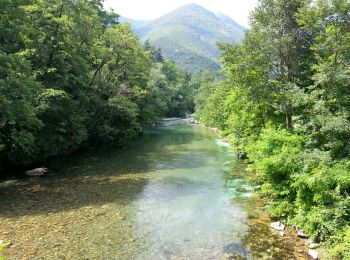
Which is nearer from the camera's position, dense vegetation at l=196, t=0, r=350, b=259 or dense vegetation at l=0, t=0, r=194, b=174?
dense vegetation at l=196, t=0, r=350, b=259

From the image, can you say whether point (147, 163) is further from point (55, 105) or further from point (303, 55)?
point (303, 55)

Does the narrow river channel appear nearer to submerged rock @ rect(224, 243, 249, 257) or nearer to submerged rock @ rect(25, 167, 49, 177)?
submerged rock @ rect(224, 243, 249, 257)

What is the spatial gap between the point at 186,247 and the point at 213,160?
60.0ft

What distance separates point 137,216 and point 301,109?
34.9 feet

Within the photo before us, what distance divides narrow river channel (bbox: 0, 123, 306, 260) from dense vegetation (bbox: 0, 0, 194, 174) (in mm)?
3397

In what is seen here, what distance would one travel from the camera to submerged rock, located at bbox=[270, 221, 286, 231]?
1403cm

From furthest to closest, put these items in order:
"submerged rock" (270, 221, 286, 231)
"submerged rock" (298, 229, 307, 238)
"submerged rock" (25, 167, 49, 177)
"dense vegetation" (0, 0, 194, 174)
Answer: "submerged rock" (25, 167, 49, 177) < "dense vegetation" (0, 0, 194, 174) < "submerged rock" (270, 221, 286, 231) < "submerged rock" (298, 229, 307, 238)

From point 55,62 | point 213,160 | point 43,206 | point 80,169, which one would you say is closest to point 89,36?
point 55,62

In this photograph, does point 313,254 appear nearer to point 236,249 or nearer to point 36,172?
point 236,249

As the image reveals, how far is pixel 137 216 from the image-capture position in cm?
1583

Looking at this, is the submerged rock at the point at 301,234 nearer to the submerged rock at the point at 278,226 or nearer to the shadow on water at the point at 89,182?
the submerged rock at the point at 278,226

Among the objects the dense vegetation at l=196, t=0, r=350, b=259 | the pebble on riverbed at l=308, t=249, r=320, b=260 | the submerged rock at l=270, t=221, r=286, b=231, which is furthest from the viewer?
the submerged rock at l=270, t=221, r=286, b=231

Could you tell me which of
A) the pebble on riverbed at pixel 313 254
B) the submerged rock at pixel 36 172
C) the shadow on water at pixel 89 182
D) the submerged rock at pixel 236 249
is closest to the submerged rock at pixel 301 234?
the pebble on riverbed at pixel 313 254

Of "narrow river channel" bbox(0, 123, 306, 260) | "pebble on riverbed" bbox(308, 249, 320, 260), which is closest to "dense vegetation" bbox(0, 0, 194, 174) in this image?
"narrow river channel" bbox(0, 123, 306, 260)
